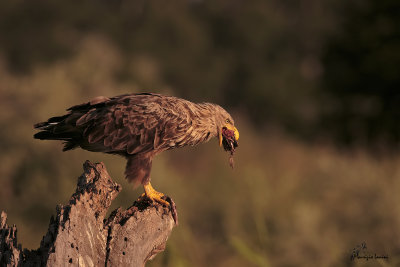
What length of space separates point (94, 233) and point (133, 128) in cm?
146

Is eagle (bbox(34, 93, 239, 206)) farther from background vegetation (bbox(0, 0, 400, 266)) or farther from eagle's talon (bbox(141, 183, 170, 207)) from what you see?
background vegetation (bbox(0, 0, 400, 266))

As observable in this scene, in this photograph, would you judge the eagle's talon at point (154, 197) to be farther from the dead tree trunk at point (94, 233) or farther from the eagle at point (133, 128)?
the dead tree trunk at point (94, 233)

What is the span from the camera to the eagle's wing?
5.30 metres

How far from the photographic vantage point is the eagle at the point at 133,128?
5270mm

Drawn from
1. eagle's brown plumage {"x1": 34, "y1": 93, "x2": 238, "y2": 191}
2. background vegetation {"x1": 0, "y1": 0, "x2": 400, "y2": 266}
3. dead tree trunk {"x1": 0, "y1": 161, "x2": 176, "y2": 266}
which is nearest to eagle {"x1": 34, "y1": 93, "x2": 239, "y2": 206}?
eagle's brown plumage {"x1": 34, "y1": 93, "x2": 238, "y2": 191}

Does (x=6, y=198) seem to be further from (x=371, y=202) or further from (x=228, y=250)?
(x=371, y=202)

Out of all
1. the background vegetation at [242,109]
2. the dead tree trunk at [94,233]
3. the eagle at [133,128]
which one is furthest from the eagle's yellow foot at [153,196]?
the background vegetation at [242,109]

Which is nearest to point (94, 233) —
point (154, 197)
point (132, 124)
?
point (154, 197)

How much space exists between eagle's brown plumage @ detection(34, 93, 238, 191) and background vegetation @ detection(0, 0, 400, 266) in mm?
1039

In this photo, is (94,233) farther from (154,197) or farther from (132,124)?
(132,124)

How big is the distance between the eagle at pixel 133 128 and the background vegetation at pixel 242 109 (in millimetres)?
1018

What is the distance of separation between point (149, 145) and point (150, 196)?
0.48m

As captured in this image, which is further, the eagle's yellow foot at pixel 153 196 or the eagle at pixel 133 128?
the eagle at pixel 133 128

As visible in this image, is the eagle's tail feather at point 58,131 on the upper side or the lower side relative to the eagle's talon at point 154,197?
upper
